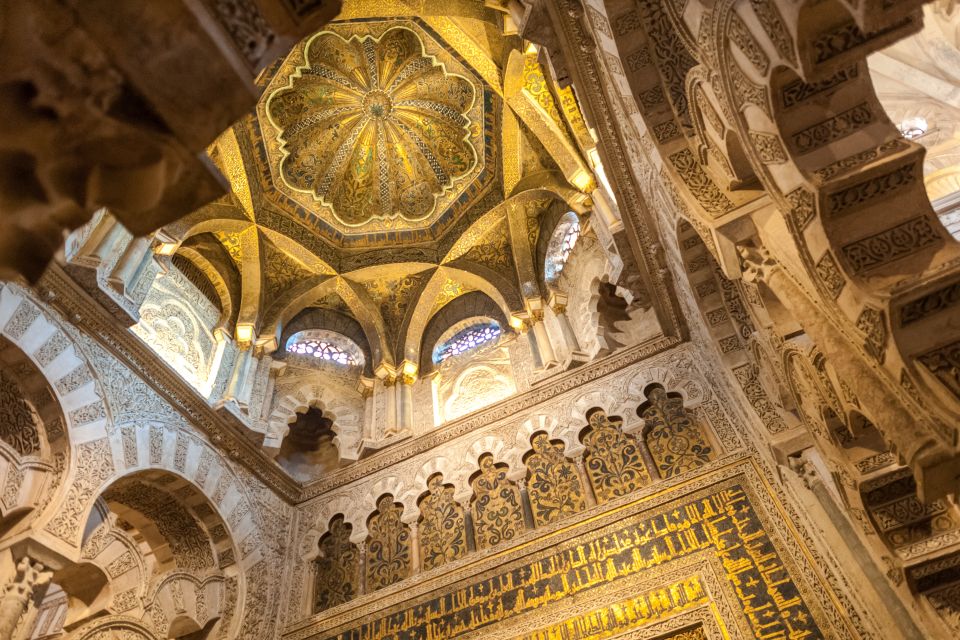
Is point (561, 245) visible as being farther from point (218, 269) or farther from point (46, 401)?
point (46, 401)

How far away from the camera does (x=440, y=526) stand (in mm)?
7512

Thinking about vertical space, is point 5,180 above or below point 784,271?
below

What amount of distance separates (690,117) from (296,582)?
6882 mm

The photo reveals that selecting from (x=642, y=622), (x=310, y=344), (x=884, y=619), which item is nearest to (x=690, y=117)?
(x=884, y=619)

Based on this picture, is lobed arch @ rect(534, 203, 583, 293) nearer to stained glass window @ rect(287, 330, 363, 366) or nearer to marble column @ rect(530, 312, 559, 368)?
marble column @ rect(530, 312, 559, 368)

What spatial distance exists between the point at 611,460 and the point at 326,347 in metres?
5.26

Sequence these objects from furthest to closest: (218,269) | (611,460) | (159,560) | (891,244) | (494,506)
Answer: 1. (218,269)
2. (159,560)
3. (494,506)
4. (611,460)
5. (891,244)

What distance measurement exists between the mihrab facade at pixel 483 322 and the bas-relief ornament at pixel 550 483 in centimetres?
5

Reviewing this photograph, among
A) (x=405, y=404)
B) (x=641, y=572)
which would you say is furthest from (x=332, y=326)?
(x=641, y=572)

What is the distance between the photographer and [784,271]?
340 cm

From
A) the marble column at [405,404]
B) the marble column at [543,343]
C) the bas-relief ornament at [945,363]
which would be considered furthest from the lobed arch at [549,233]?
the bas-relief ornament at [945,363]

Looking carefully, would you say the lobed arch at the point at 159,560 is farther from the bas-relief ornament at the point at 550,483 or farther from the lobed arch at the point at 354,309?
the bas-relief ornament at the point at 550,483

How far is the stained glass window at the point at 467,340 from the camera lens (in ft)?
32.3

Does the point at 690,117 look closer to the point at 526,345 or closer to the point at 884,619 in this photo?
the point at 884,619
